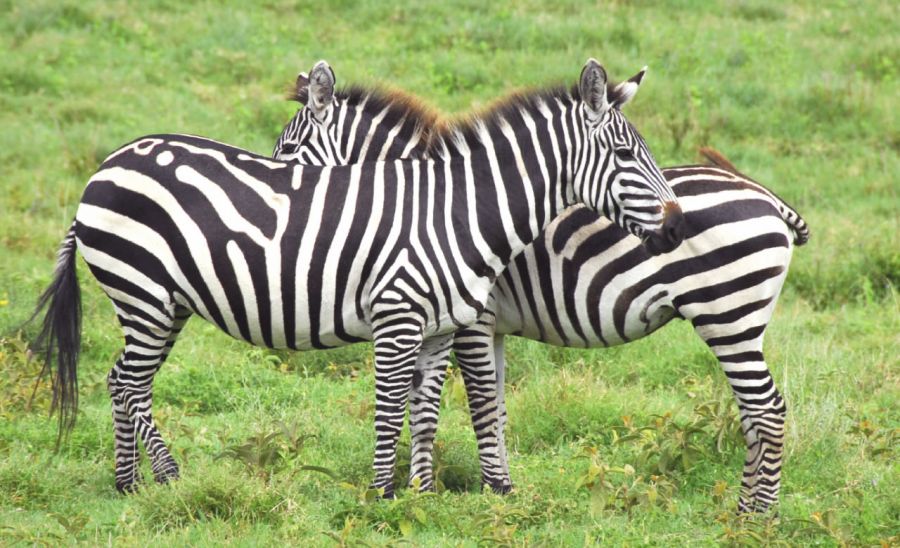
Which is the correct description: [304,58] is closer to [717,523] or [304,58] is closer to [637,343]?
[637,343]

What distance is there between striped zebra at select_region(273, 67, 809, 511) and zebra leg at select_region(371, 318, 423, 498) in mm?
376

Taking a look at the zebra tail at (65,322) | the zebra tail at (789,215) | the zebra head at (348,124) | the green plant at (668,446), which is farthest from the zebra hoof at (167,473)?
the zebra tail at (789,215)

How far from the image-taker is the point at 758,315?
5773 mm

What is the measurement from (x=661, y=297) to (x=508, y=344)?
2759 mm

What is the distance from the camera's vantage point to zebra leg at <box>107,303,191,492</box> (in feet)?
19.9

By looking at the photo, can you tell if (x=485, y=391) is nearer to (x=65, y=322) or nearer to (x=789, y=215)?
(x=789, y=215)

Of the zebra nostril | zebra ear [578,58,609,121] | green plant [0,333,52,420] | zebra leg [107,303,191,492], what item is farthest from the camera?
green plant [0,333,52,420]

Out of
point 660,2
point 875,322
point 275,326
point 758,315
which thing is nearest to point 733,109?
point 660,2

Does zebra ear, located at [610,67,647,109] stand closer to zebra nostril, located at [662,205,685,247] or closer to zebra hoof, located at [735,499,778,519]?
zebra nostril, located at [662,205,685,247]

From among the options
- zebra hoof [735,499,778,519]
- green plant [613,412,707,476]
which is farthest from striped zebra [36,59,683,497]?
zebra hoof [735,499,778,519]

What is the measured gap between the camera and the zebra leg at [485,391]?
6176 millimetres

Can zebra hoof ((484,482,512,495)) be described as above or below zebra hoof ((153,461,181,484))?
below

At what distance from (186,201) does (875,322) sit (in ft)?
19.0

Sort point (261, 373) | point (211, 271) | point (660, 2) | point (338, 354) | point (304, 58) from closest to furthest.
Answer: point (211, 271), point (261, 373), point (338, 354), point (304, 58), point (660, 2)
